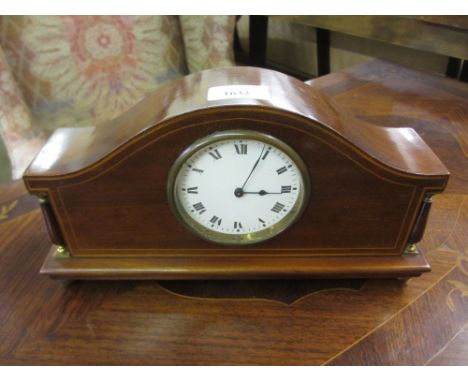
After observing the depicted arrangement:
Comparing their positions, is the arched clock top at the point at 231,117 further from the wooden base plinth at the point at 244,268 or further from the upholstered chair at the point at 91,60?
the upholstered chair at the point at 91,60

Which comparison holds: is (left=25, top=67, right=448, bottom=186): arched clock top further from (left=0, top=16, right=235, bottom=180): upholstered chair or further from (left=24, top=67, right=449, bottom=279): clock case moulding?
(left=0, top=16, right=235, bottom=180): upholstered chair

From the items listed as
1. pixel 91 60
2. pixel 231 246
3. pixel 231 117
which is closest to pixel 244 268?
pixel 231 246

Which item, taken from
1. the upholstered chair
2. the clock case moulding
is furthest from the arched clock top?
the upholstered chair

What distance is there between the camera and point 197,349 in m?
0.52

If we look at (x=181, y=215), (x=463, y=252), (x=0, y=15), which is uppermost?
(x=0, y=15)

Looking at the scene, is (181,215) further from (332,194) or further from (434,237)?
(434,237)

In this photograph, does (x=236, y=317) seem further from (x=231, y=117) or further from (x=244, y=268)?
(x=231, y=117)

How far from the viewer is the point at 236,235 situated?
1.89 ft

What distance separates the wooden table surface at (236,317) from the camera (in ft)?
1.67

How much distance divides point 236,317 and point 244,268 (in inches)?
2.7

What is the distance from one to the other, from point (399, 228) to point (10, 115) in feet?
3.36

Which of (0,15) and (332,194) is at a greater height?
(0,15)

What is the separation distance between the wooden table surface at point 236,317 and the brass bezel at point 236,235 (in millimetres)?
81
